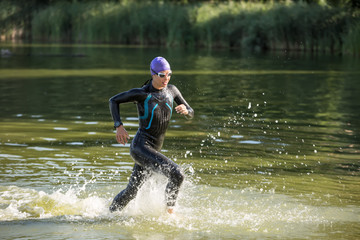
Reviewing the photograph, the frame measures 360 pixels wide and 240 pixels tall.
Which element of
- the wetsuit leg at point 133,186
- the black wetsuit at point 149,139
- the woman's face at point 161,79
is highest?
the woman's face at point 161,79

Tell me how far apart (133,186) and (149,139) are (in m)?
0.56

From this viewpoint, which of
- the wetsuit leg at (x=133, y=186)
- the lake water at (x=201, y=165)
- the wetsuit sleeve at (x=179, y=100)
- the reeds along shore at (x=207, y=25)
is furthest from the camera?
the reeds along shore at (x=207, y=25)

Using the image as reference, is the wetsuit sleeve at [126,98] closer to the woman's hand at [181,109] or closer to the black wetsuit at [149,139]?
the black wetsuit at [149,139]

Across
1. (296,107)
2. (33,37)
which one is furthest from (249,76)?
(33,37)

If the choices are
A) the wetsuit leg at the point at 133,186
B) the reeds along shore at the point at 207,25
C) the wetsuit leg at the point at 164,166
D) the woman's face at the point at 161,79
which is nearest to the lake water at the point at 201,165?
the wetsuit leg at the point at 133,186

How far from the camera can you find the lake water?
7.50 metres

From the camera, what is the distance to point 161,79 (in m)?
7.59

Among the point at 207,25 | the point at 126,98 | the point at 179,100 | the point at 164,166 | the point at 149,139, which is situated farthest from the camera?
the point at 207,25

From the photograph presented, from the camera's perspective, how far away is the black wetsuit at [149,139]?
293 inches

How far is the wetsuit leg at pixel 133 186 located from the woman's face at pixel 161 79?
3.01 feet

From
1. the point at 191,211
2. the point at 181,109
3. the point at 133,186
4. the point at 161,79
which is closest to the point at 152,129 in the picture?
the point at 181,109

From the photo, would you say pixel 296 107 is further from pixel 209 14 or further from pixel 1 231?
pixel 209 14

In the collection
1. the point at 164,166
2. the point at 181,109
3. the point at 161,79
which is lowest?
the point at 164,166

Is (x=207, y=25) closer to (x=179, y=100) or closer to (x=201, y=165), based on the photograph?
(x=201, y=165)
